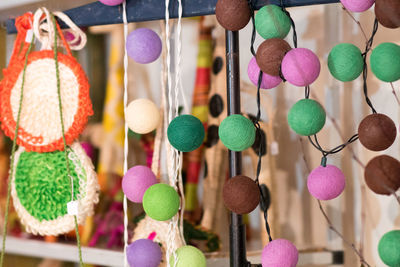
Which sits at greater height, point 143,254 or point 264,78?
point 264,78

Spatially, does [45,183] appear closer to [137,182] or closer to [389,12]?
[137,182]

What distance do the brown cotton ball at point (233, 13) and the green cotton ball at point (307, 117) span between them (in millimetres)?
102

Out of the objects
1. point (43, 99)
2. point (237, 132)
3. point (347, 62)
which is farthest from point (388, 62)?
point (43, 99)

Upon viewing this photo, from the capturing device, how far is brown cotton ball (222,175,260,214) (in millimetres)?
476

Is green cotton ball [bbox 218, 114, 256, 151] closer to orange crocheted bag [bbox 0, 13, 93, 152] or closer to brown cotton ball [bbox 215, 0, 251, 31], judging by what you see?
brown cotton ball [bbox 215, 0, 251, 31]

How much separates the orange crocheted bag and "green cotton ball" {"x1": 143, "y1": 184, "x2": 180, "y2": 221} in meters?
0.17

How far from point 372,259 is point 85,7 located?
0.56m

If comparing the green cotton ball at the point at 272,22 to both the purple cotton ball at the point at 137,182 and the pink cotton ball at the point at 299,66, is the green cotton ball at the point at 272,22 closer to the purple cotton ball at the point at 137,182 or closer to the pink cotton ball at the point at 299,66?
the pink cotton ball at the point at 299,66

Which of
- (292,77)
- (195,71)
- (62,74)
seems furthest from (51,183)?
(195,71)

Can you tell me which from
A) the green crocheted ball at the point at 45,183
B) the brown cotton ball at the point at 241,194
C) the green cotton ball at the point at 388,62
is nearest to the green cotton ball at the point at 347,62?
the green cotton ball at the point at 388,62

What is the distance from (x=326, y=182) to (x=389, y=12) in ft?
0.55

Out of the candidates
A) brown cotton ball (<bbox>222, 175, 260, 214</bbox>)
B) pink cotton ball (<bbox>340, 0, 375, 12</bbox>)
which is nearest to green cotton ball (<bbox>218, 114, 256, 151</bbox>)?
brown cotton ball (<bbox>222, 175, 260, 214</bbox>)

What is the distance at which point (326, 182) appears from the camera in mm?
490

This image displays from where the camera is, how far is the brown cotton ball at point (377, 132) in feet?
1.48
